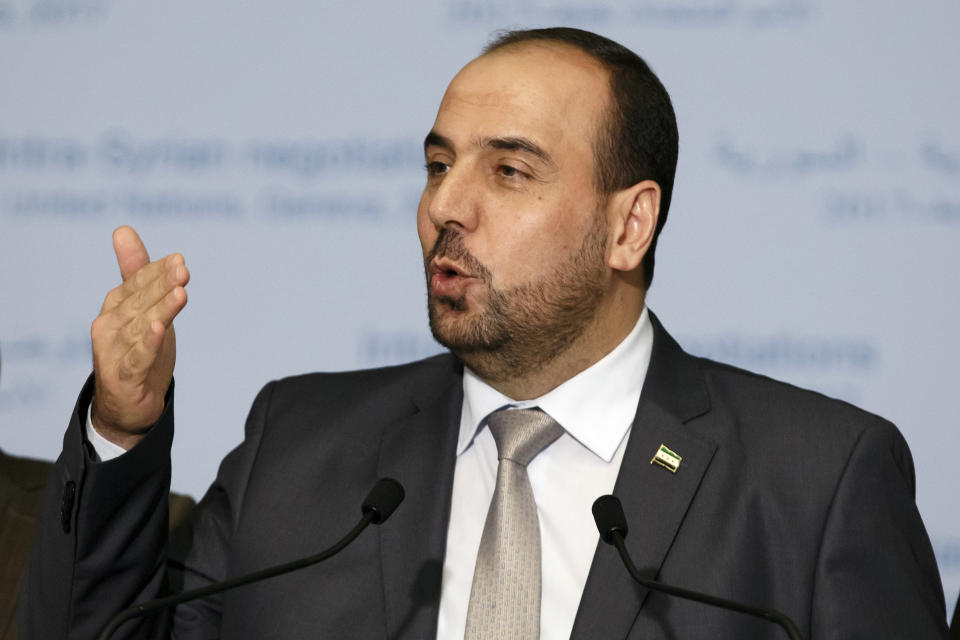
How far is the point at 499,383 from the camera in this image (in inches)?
93.3

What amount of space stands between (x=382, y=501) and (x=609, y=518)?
37 centimetres

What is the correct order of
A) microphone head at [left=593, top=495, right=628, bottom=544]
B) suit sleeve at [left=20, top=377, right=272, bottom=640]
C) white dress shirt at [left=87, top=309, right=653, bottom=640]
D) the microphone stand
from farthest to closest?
white dress shirt at [left=87, top=309, right=653, bottom=640], suit sleeve at [left=20, top=377, right=272, bottom=640], microphone head at [left=593, top=495, right=628, bottom=544], the microphone stand

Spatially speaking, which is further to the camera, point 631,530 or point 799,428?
point 799,428

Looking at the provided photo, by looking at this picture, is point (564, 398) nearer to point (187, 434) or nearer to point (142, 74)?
point (187, 434)

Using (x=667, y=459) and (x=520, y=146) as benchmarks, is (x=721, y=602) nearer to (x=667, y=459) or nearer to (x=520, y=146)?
(x=667, y=459)

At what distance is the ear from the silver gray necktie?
0.36 metres

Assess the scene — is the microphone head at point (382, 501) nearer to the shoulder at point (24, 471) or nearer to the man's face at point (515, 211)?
the man's face at point (515, 211)

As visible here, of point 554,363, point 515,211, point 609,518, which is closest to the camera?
point 609,518

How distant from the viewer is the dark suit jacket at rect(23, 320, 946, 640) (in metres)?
2.03

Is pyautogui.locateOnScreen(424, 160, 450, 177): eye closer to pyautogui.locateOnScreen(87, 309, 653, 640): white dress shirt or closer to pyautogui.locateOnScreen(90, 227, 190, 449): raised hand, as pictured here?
pyautogui.locateOnScreen(87, 309, 653, 640): white dress shirt

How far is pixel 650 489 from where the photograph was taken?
2146mm

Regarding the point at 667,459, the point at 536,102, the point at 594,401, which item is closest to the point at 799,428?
the point at 667,459

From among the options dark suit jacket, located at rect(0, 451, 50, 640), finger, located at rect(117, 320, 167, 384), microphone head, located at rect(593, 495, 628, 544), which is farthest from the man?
dark suit jacket, located at rect(0, 451, 50, 640)

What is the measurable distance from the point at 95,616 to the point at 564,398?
36.4 inches
